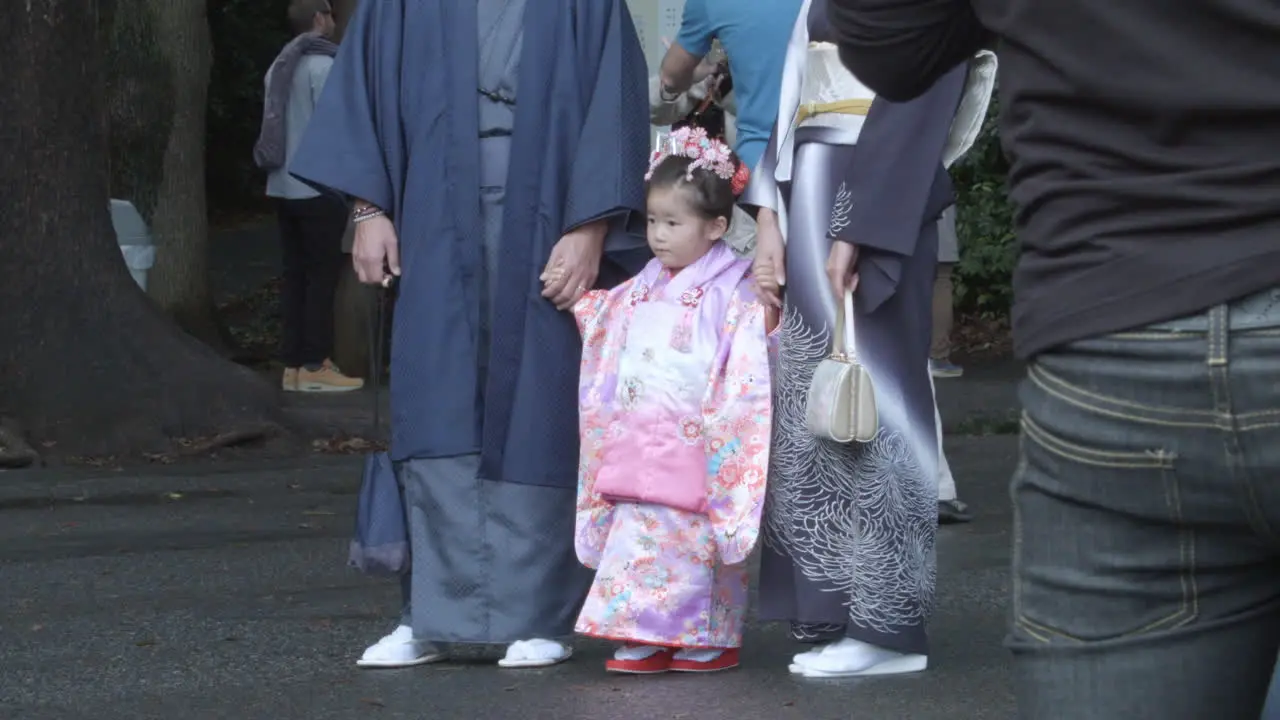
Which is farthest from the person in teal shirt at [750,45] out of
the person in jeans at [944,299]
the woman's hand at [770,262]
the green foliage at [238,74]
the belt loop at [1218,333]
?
the green foliage at [238,74]

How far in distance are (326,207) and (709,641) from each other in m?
7.09

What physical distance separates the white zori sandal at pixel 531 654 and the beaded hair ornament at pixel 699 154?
3.61 feet

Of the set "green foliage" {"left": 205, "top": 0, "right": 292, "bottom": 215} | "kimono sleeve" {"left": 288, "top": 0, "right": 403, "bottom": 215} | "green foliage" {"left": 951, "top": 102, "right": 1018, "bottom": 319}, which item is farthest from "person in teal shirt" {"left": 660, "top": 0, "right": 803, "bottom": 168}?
"green foliage" {"left": 205, "top": 0, "right": 292, "bottom": 215}

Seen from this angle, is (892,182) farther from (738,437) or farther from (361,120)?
(361,120)

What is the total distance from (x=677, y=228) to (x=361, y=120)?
2.51 feet

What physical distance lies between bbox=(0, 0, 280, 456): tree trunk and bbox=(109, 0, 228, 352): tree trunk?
3.17 m

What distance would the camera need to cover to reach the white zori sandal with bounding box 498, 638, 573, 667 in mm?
4812

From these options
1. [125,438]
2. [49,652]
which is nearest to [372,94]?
[49,652]

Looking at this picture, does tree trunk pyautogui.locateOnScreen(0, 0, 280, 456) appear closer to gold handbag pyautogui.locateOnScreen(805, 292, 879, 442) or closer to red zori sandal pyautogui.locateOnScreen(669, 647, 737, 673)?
red zori sandal pyautogui.locateOnScreen(669, 647, 737, 673)

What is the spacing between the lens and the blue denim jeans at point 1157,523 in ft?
5.59

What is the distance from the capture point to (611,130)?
15.6 feet

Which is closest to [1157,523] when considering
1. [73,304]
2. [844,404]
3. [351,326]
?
[844,404]

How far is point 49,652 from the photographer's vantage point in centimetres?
519

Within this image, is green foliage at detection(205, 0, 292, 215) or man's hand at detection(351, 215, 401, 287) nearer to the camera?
man's hand at detection(351, 215, 401, 287)
